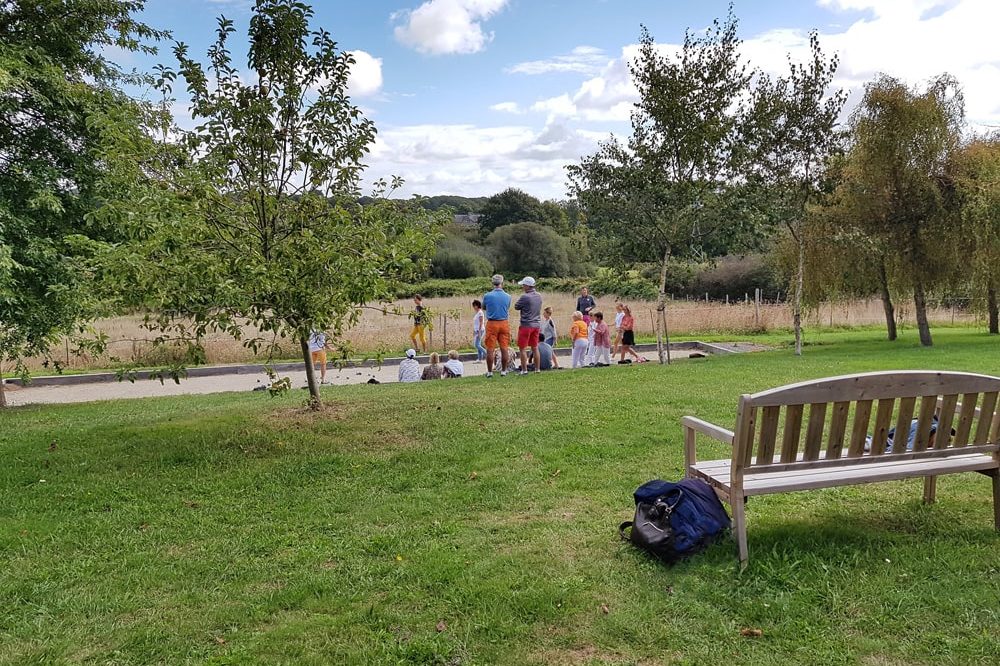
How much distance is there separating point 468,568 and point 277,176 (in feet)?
16.5

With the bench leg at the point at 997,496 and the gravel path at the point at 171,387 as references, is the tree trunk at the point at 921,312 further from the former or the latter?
the bench leg at the point at 997,496

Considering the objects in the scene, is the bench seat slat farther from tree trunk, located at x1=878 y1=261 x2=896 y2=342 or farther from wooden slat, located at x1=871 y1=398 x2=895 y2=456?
tree trunk, located at x1=878 y1=261 x2=896 y2=342

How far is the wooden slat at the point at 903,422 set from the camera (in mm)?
3867

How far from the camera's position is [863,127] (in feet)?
59.4

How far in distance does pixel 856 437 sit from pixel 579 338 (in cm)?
1221

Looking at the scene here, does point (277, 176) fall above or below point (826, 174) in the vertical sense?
below

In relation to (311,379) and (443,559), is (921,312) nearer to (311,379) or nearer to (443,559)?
(311,379)

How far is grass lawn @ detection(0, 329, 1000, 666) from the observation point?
124 inches

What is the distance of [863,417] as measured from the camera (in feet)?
12.6

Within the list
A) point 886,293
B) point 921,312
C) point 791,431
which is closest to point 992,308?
point 886,293

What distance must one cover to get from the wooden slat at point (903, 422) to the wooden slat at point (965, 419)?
1.18 ft

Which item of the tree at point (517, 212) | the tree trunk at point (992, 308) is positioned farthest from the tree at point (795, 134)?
the tree at point (517, 212)

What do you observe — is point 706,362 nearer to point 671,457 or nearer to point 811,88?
point 811,88

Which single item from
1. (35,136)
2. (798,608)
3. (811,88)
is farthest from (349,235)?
(811,88)
